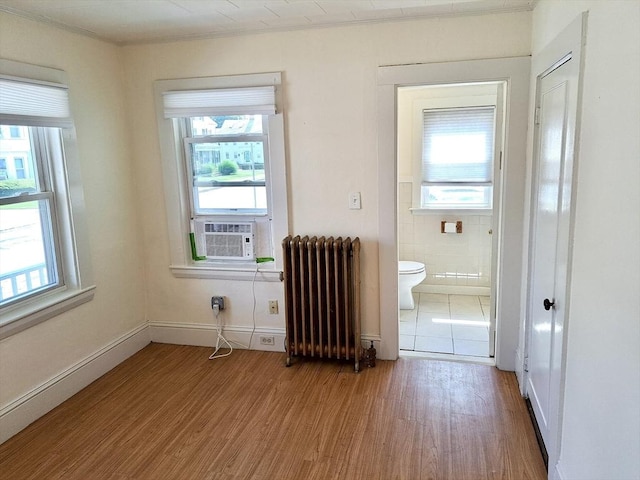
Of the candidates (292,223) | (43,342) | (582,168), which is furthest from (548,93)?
(43,342)

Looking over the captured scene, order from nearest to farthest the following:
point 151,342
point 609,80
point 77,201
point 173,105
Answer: point 609,80
point 77,201
point 173,105
point 151,342

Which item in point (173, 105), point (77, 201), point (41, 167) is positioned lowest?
point (77, 201)

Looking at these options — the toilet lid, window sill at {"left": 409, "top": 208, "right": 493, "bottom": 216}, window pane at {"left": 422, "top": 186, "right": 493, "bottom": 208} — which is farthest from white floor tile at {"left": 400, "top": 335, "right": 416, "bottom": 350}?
Result: window pane at {"left": 422, "top": 186, "right": 493, "bottom": 208}

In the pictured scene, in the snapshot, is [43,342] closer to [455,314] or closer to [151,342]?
[151,342]

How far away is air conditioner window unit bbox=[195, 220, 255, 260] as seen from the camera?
3520 millimetres

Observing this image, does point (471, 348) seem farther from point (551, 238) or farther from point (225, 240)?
point (225, 240)

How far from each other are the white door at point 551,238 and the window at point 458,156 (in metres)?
1.98

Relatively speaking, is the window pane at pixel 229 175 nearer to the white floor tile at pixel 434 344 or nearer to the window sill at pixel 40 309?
the window sill at pixel 40 309

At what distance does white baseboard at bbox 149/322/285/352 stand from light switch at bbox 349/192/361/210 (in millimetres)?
1115

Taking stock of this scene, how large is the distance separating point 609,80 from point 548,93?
942 millimetres

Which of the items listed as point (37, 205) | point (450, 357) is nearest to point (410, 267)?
point (450, 357)

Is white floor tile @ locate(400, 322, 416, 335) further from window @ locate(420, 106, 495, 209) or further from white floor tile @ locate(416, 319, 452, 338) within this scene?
window @ locate(420, 106, 495, 209)

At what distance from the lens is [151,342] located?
3812mm

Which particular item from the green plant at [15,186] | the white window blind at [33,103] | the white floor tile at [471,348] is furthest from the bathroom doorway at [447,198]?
the green plant at [15,186]
